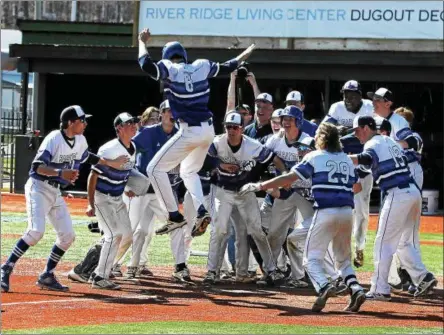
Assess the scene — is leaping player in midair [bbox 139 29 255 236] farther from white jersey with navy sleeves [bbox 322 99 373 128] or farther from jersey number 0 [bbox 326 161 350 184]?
white jersey with navy sleeves [bbox 322 99 373 128]

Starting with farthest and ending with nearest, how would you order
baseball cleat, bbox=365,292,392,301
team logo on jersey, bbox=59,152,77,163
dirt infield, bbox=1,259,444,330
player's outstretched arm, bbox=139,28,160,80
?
baseball cleat, bbox=365,292,392,301 < team logo on jersey, bbox=59,152,77,163 < player's outstretched arm, bbox=139,28,160,80 < dirt infield, bbox=1,259,444,330

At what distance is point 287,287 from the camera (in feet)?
41.7

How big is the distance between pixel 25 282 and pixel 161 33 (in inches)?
590

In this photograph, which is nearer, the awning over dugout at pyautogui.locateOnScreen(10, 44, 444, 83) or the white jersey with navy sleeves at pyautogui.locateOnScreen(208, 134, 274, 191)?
the white jersey with navy sleeves at pyautogui.locateOnScreen(208, 134, 274, 191)

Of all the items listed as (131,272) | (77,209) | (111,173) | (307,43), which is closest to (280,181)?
(111,173)

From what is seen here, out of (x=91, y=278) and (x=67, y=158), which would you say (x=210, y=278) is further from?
(x=67, y=158)

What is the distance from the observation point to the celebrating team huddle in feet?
35.4

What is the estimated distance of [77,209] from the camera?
71.3 ft

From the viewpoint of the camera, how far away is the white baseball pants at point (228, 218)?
12.6 meters

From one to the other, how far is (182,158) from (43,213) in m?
1.61

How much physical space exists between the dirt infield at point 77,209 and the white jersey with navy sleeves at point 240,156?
8.70 metres

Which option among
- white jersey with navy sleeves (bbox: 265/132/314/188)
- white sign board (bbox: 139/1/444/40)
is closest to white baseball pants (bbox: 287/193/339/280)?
white jersey with navy sleeves (bbox: 265/132/314/188)

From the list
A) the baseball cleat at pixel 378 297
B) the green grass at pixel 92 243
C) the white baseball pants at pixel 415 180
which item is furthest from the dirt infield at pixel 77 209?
the baseball cleat at pixel 378 297

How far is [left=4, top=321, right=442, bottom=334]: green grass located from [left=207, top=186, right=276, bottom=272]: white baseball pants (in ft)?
9.78
